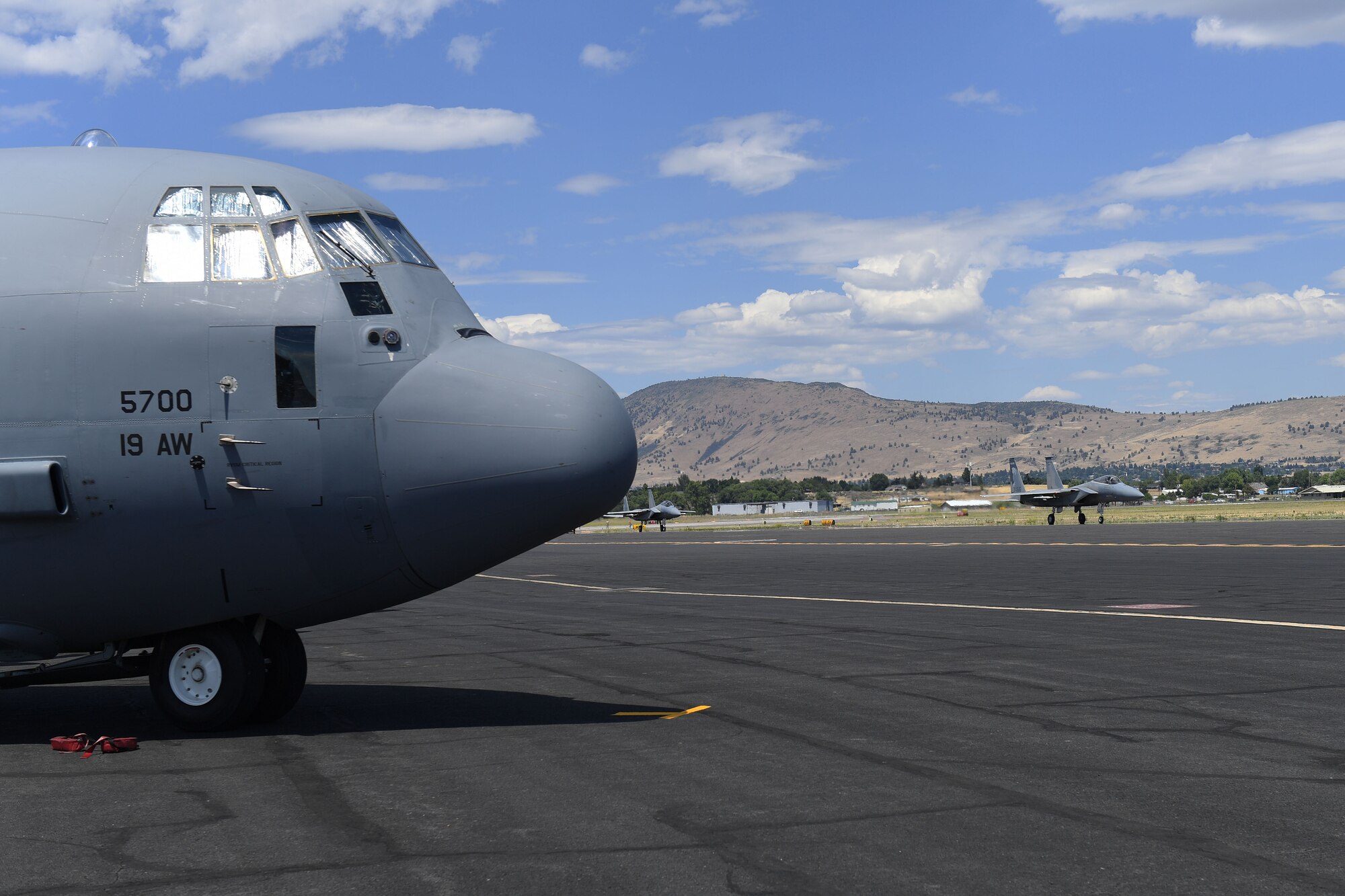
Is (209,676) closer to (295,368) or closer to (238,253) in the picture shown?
(295,368)

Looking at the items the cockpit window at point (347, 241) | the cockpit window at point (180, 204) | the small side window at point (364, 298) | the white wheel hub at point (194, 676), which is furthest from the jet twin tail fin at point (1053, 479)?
the cockpit window at point (180, 204)

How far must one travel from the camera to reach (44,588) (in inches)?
406

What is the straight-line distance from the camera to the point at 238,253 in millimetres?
10578

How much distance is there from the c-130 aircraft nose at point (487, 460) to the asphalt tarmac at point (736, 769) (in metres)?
1.85

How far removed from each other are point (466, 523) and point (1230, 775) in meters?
6.36

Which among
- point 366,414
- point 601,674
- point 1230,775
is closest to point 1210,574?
point 601,674

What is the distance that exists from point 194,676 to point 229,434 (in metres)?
2.36

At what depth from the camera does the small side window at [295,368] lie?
10367 mm

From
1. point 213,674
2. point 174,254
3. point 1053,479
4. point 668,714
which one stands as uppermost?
point 174,254

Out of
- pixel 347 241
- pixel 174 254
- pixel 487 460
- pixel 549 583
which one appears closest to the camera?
pixel 487 460

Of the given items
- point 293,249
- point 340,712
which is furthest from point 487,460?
point 340,712

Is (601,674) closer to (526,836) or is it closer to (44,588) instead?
(44,588)

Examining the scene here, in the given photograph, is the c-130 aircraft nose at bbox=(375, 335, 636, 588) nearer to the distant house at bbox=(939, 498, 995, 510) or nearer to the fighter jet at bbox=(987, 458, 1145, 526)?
the fighter jet at bbox=(987, 458, 1145, 526)

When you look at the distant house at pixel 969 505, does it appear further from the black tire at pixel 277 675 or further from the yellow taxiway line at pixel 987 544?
the black tire at pixel 277 675
